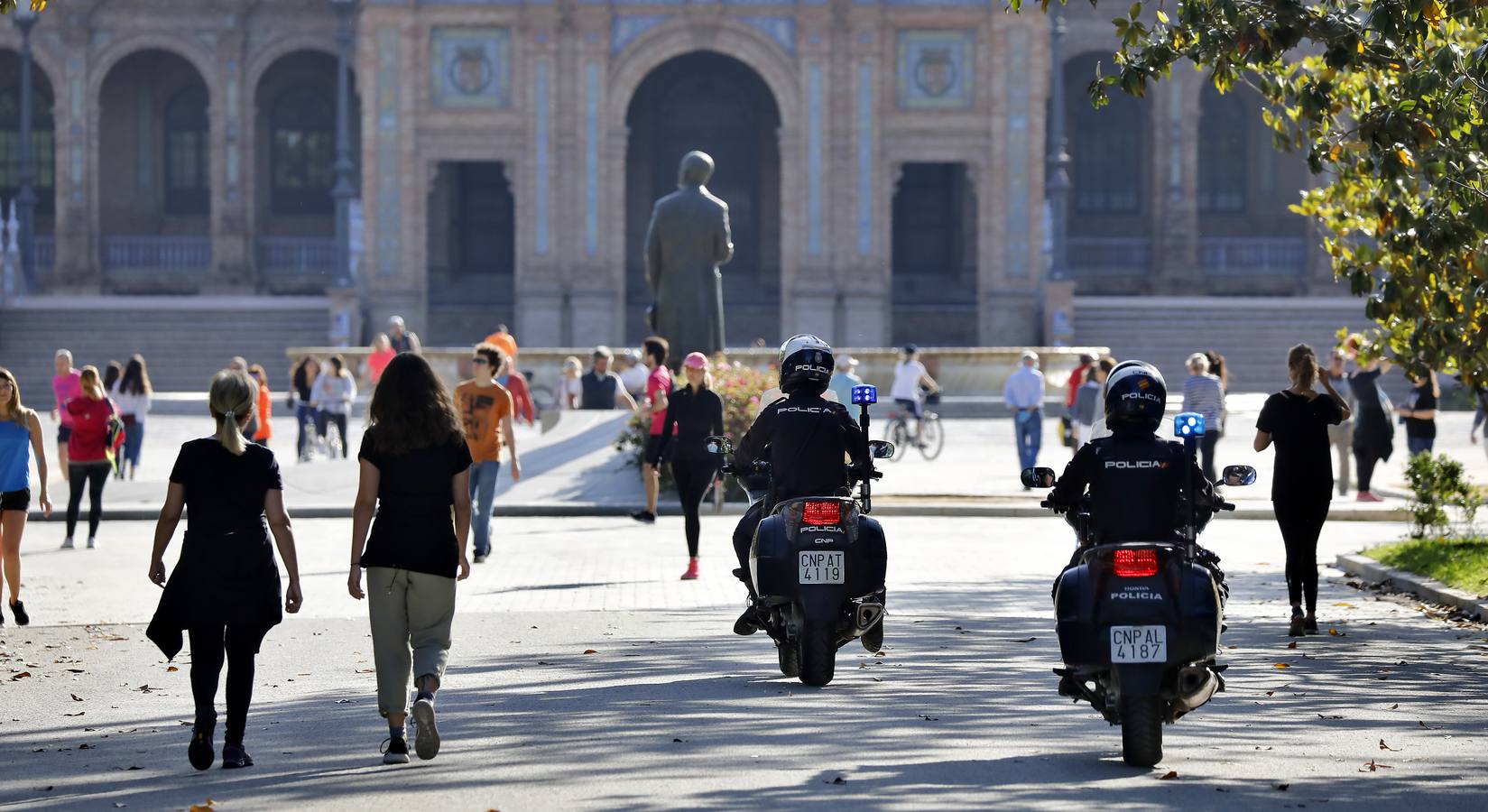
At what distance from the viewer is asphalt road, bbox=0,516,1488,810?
7.41m

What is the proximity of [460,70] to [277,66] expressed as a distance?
897 cm

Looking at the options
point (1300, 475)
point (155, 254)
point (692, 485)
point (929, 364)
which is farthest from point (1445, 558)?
point (155, 254)

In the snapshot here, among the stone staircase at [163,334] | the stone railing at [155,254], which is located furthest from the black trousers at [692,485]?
the stone railing at [155,254]

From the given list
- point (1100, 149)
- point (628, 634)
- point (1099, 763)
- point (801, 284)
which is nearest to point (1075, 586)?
point (1099, 763)

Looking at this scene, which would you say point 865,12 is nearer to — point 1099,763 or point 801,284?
point 801,284

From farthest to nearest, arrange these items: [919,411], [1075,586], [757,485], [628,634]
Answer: [919,411] < [628,634] < [757,485] < [1075,586]

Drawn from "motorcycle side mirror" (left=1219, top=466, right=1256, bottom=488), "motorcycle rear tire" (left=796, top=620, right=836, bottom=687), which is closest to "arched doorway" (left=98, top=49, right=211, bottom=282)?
"motorcycle rear tire" (left=796, top=620, right=836, bottom=687)

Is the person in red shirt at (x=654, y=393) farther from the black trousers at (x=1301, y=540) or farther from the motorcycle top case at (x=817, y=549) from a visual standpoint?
the motorcycle top case at (x=817, y=549)

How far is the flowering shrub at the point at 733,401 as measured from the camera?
21062 millimetres

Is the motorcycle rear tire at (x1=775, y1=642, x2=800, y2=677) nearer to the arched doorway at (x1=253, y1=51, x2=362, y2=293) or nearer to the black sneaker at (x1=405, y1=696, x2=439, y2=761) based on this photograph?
the black sneaker at (x1=405, y1=696, x2=439, y2=761)

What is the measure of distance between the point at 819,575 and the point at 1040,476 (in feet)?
5.39

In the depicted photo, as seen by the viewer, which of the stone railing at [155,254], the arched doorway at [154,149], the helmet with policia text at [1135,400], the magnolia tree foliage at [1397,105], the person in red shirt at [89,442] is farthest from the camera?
the arched doorway at [154,149]

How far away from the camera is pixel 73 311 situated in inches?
1708

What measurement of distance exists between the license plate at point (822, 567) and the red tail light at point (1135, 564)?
83.7 inches
